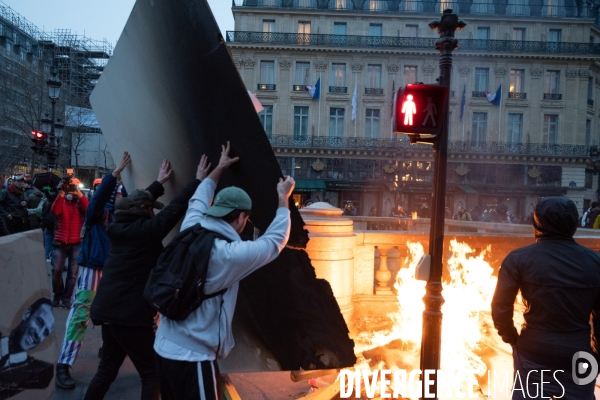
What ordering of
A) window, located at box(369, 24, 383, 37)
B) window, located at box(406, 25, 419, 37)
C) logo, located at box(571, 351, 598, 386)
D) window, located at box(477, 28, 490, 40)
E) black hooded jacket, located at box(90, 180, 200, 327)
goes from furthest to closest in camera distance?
window, located at box(477, 28, 490, 40)
window, located at box(369, 24, 383, 37)
window, located at box(406, 25, 419, 37)
black hooded jacket, located at box(90, 180, 200, 327)
logo, located at box(571, 351, 598, 386)

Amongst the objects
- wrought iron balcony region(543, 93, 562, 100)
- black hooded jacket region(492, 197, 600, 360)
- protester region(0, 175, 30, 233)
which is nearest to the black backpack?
black hooded jacket region(492, 197, 600, 360)

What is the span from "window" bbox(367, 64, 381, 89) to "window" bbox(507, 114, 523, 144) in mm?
10860

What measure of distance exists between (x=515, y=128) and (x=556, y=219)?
3747cm

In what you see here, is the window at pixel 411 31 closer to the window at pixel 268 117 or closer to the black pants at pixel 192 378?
the window at pixel 268 117

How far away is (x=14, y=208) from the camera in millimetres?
7883

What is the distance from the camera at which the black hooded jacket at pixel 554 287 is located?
98.0 inches

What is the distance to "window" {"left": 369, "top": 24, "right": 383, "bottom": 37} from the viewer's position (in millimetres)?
36719

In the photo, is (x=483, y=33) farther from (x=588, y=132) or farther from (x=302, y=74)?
(x=302, y=74)

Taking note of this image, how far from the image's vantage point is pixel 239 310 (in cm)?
289

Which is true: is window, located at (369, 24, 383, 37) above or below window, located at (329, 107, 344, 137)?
above

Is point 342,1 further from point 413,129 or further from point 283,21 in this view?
point 413,129

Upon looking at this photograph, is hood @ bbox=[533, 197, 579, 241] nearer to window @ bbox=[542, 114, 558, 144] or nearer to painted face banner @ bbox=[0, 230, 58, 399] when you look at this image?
painted face banner @ bbox=[0, 230, 58, 399]

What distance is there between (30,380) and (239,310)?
1.42m

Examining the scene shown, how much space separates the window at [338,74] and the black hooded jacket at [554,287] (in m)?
34.2
